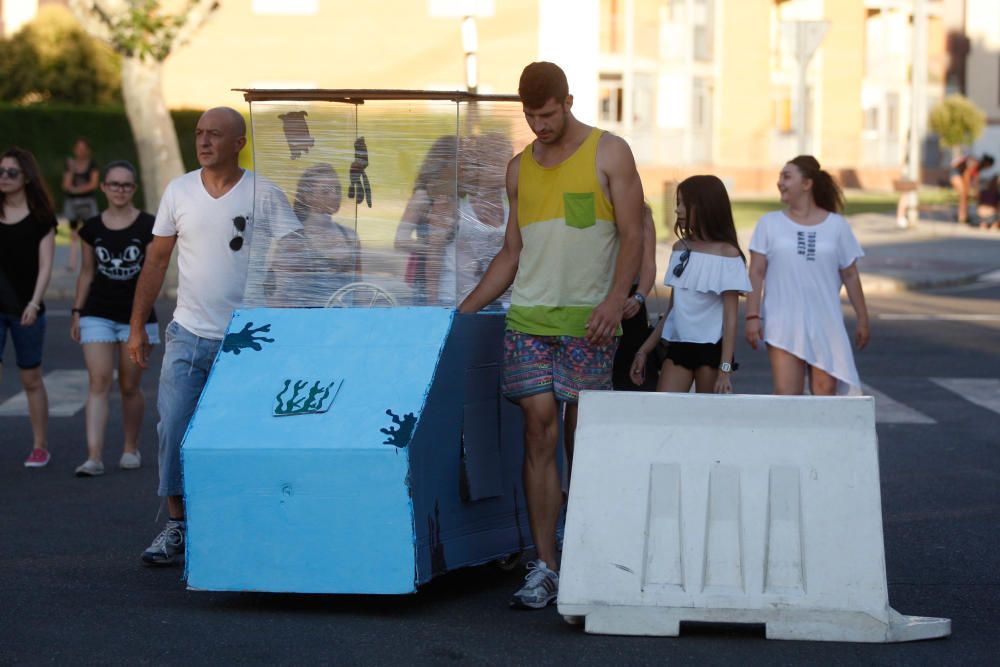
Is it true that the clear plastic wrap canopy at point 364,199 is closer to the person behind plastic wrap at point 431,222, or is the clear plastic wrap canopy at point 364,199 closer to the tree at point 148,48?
the person behind plastic wrap at point 431,222

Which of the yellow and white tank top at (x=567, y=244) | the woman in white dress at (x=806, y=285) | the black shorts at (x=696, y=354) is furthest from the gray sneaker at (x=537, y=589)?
the woman in white dress at (x=806, y=285)

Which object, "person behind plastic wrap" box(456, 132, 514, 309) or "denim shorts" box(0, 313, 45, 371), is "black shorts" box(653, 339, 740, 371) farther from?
"denim shorts" box(0, 313, 45, 371)

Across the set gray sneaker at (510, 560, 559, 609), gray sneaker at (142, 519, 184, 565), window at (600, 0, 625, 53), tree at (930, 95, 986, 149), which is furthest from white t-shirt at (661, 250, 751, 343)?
tree at (930, 95, 986, 149)

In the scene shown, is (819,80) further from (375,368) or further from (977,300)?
(375,368)

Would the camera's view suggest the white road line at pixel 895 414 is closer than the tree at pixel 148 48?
Yes

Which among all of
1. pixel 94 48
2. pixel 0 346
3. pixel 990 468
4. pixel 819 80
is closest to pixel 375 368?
pixel 0 346

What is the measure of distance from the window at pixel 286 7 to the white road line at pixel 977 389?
32.8m

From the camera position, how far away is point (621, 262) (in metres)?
6.10

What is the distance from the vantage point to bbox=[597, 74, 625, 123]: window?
51.8m

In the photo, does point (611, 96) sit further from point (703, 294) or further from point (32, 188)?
point (703, 294)

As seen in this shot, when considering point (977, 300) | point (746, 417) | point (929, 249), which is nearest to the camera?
point (746, 417)

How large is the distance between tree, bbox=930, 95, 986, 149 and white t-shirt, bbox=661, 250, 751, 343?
5503 centimetres

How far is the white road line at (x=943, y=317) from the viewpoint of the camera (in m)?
18.0

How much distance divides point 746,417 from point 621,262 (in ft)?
2.57
